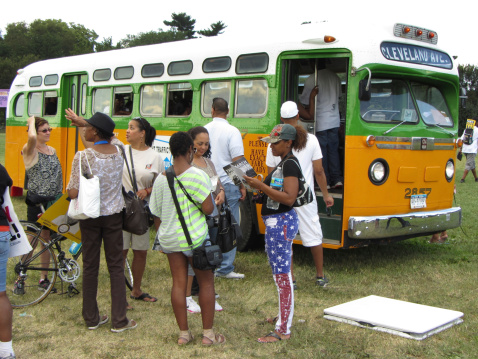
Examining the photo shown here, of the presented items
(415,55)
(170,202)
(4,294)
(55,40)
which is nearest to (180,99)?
(415,55)

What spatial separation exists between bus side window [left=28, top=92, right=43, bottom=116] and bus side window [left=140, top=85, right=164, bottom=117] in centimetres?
386

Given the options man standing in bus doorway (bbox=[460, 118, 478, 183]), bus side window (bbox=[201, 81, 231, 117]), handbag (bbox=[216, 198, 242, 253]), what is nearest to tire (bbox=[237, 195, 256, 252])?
bus side window (bbox=[201, 81, 231, 117])

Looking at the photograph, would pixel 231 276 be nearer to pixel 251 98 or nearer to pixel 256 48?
pixel 251 98

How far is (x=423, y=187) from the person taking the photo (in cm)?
756

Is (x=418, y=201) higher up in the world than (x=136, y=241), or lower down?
higher up

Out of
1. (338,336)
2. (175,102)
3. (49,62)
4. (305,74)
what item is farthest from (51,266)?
(49,62)

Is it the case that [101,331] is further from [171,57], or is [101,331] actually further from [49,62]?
[49,62]

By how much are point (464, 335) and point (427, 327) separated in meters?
0.32

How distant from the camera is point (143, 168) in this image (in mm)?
5809

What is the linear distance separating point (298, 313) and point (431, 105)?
3813 millimetres

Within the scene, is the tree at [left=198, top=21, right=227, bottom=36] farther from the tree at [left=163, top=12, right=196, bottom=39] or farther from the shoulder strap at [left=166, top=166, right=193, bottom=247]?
the shoulder strap at [left=166, top=166, right=193, bottom=247]

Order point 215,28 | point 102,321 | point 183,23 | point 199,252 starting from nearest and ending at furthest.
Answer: point 199,252 < point 102,321 < point 215,28 < point 183,23

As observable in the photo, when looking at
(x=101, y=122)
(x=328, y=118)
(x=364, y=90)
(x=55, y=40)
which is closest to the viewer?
(x=101, y=122)

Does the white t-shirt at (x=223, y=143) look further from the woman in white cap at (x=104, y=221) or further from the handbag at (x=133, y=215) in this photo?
the woman in white cap at (x=104, y=221)
